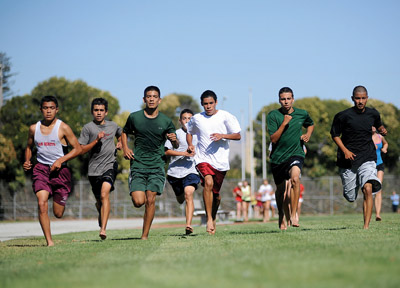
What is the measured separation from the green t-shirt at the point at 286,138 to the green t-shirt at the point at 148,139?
73.2 inches

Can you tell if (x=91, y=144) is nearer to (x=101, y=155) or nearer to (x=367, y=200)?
(x=101, y=155)

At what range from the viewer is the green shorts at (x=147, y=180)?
10.6m

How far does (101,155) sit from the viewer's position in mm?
11523

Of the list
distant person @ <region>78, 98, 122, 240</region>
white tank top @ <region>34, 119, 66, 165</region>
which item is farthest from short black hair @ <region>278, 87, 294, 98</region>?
white tank top @ <region>34, 119, 66, 165</region>

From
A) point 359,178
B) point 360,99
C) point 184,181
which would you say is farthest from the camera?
point 184,181

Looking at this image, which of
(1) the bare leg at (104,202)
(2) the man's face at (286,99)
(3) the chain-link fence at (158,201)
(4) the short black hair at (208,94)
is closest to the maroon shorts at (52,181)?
→ (1) the bare leg at (104,202)

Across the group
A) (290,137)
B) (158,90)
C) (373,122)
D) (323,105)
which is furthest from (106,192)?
(323,105)

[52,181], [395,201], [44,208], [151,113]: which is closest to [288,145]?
[151,113]

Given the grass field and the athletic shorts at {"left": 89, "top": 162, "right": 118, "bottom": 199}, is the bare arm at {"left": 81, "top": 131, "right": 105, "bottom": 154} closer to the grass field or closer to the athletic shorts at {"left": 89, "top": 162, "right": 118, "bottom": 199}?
the athletic shorts at {"left": 89, "top": 162, "right": 118, "bottom": 199}

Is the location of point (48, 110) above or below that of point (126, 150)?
above

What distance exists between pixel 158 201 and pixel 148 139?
115 ft

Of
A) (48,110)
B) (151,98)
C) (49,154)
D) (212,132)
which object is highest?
(151,98)

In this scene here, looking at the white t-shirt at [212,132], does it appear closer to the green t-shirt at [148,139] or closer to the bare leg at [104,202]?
the green t-shirt at [148,139]

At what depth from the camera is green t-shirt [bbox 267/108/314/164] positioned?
11.1 metres
